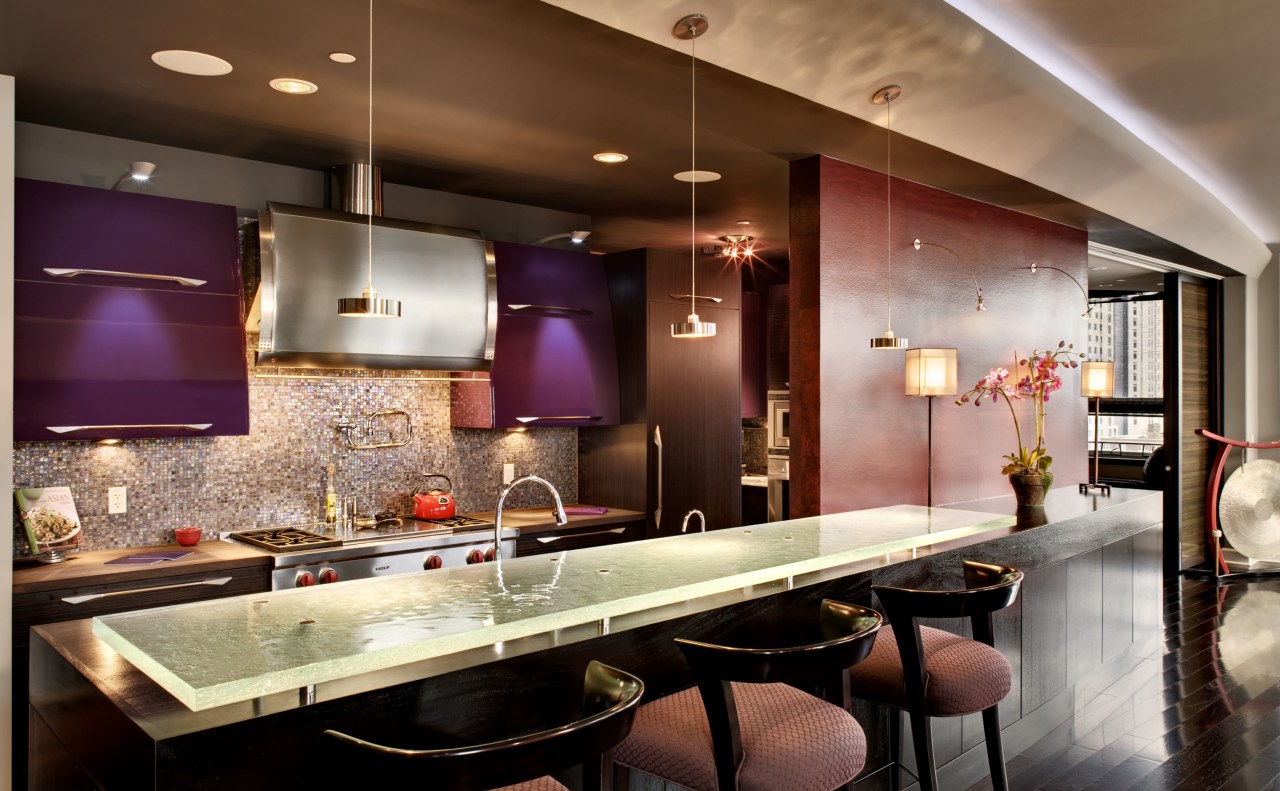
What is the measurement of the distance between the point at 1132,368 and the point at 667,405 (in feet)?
21.9

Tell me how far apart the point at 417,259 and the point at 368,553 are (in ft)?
4.79

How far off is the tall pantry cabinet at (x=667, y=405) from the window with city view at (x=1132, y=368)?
5.56 metres

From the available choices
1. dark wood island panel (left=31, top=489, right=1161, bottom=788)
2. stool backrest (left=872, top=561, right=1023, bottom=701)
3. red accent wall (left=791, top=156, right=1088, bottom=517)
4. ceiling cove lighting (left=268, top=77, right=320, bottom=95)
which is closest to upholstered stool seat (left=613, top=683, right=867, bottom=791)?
dark wood island panel (left=31, top=489, right=1161, bottom=788)

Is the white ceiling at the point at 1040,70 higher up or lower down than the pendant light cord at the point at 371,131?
higher up

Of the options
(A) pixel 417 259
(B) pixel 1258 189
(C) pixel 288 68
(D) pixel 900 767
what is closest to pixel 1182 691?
(D) pixel 900 767

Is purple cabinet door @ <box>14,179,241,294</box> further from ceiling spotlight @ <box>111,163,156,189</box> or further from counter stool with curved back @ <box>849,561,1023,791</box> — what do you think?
counter stool with curved back @ <box>849,561,1023,791</box>

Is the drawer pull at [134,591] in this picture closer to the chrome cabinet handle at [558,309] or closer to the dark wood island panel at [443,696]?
the dark wood island panel at [443,696]

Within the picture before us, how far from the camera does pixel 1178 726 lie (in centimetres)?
418

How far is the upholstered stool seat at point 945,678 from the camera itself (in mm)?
2633

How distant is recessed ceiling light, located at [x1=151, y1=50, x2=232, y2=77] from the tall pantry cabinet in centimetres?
276

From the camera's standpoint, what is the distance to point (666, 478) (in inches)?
220

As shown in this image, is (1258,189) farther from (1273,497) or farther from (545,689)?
(545,689)

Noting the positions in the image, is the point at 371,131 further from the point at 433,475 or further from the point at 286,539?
the point at 433,475

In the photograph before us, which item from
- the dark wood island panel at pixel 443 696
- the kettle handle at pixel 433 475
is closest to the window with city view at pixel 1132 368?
the dark wood island panel at pixel 443 696
